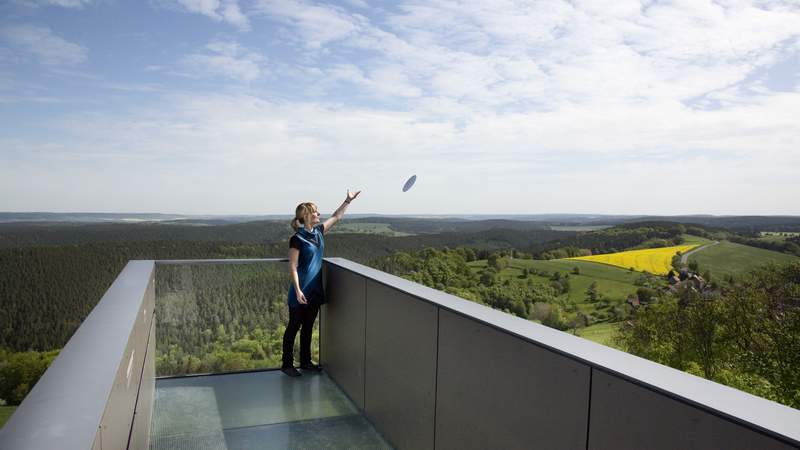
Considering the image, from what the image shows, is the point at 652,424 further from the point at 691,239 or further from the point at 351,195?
the point at 691,239

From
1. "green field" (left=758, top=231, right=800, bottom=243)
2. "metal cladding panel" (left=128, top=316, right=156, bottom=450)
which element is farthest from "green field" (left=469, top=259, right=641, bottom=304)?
"metal cladding panel" (left=128, top=316, right=156, bottom=450)

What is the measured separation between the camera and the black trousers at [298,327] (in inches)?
194

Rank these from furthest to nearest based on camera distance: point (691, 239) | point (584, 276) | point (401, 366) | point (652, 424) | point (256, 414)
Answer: point (584, 276), point (691, 239), point (256, 414), point (401, 366), point (652, 424)

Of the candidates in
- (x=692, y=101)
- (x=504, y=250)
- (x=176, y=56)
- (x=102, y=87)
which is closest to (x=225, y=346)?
(x=176, y=56)

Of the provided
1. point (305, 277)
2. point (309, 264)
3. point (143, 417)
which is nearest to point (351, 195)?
point (309, 264)

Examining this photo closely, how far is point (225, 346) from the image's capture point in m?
5.07

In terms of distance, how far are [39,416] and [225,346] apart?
13.9ft

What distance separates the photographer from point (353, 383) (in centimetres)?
423

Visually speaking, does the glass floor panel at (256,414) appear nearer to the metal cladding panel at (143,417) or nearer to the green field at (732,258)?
the metal cladding panel at (143,417)

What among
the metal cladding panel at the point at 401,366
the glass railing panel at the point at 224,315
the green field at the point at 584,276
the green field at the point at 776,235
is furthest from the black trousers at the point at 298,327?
the green field at the point at 584,276

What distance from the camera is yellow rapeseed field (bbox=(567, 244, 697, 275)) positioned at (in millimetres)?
23052

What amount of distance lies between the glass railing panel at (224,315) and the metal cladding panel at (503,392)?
2.77 meters

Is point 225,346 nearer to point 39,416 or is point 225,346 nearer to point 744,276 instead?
point 39,416

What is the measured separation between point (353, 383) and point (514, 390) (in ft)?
7.92
